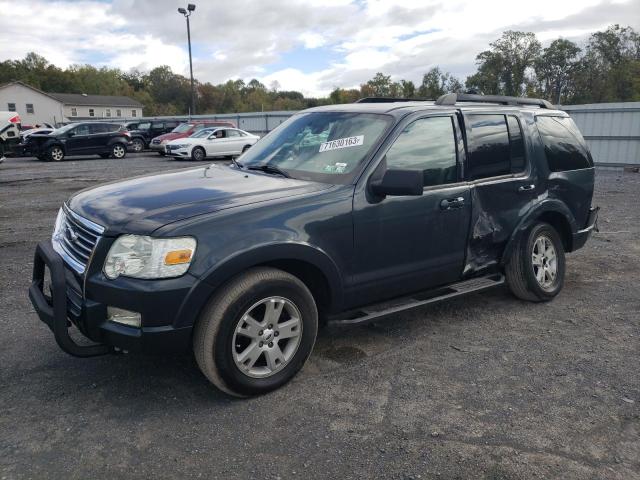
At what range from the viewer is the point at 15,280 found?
586 centimetres

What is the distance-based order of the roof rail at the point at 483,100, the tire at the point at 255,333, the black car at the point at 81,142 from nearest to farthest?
the tire at the point at 255,333
the roof rail at the point at 483,100
the black car at the point at 81,142

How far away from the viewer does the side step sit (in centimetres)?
391

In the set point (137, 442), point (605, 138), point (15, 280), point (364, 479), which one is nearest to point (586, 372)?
point (364, 479)

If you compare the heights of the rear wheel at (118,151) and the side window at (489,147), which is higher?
the side window at (489,147)

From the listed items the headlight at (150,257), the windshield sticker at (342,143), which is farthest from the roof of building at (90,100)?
the headlight at (150,257)

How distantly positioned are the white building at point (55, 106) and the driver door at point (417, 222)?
6701 centimetres

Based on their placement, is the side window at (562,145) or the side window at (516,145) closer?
the side window at (516,145)

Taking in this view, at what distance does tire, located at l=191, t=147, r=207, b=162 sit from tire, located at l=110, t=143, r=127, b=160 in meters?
4.21

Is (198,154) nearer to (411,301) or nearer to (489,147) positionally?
(489,147)

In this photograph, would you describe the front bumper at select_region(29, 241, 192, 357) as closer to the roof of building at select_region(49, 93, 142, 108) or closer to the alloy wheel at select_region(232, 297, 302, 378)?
the alloy wheel at select_region(232, 297, 302, 378)

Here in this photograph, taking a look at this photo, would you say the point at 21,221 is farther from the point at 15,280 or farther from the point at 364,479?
the point at 364,479

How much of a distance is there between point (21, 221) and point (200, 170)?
20.5 feet

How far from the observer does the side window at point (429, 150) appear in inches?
160

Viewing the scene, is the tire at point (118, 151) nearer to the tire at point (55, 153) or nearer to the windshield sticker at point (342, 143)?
the tire at point (55, 153)
